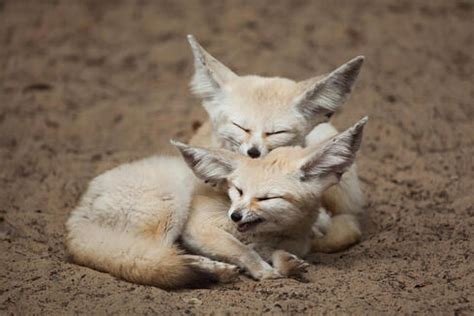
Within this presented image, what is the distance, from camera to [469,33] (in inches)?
302

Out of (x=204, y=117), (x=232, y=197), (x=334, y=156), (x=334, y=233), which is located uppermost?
(x=334, y=156)

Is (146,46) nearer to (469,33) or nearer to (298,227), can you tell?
(469,33)

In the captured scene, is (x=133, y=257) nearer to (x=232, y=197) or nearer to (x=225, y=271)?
(x=225, y=271)

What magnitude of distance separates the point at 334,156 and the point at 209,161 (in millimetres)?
691

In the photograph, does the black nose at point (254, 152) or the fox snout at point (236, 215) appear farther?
the black nose at point (254, 152)

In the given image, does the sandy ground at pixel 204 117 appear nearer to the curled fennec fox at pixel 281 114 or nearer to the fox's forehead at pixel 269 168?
the curled fennec fox at pixel 281 114

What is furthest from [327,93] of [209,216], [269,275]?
[269,275]

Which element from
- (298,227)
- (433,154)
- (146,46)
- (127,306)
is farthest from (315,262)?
(146,46)

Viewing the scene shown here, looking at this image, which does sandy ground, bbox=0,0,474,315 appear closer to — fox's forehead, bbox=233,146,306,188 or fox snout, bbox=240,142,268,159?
fox's forehead, bbox=233,146,306,188

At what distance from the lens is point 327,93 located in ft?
14.5

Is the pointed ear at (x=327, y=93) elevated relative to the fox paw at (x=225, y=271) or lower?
elevated

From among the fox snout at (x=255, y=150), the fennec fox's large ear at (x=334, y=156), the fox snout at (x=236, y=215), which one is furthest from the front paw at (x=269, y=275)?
the fox snout at (x=255, y=150)

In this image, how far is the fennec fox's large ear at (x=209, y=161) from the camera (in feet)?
13.3

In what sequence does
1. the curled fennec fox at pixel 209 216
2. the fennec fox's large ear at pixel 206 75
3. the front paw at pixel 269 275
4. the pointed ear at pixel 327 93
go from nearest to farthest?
the curled fennec fox at pixel 209 216 → the front paw at pixel 269 275 → the pointed ear at pixel 327 93 → the fennec fox's large ear at pixel 206 75
